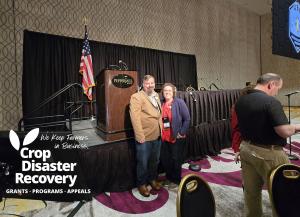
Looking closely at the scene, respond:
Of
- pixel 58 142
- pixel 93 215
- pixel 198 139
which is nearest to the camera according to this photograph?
pixel 58 142

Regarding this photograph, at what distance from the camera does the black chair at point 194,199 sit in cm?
103

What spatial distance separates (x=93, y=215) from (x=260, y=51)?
12171 millimetres

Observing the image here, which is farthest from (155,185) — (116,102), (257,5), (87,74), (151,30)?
(257,5)

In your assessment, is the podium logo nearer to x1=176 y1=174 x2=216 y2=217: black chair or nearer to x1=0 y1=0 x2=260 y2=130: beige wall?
x1=176 y1=174 x2=216 y2=217: black chair

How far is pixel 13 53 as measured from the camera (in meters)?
5.12

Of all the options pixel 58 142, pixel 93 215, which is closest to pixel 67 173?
pixel 58 142

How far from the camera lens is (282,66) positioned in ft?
36.4

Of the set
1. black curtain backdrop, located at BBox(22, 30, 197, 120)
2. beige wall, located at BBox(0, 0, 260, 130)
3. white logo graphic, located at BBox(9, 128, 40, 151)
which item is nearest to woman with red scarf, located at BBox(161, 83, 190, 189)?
white logo graphic, located at BBox(9, 128, 40, 151)

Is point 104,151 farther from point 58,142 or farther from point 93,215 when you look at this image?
point 58,142

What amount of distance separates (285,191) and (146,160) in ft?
5.60

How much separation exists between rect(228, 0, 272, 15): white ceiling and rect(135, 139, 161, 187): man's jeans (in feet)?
31.9

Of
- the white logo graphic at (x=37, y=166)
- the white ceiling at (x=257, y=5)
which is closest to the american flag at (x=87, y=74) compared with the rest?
the white logo graphic at (x=37, y=166)

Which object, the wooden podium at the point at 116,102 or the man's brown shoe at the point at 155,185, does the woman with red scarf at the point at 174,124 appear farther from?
the wooden podium at the point at 116,102

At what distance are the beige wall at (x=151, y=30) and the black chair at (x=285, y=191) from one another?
212 inches
